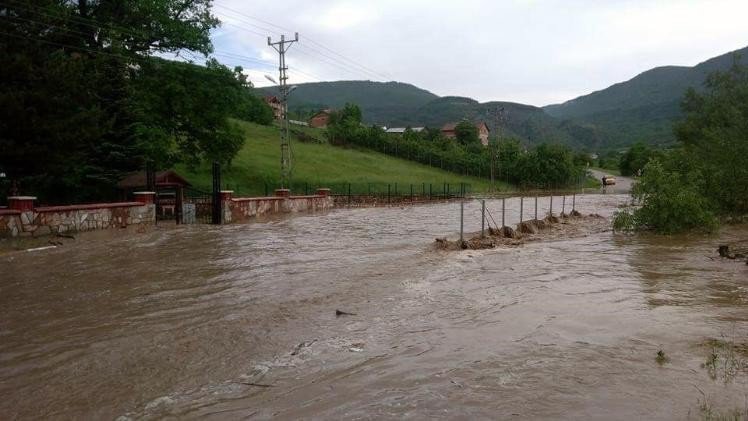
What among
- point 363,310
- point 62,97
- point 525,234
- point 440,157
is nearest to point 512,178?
point 440,157

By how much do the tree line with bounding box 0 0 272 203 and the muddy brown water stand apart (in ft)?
17.6

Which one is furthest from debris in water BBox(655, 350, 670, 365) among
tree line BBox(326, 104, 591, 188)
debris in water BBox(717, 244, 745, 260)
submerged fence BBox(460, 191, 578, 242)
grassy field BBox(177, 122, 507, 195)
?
tree line BBox(326, 104, 591, 188)

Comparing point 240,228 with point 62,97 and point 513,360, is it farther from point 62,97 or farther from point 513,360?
point 513,360

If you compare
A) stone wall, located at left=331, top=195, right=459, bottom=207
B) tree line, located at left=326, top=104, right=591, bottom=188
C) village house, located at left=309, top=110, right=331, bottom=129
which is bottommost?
stone wall, located at left=331, top=195, right=459, bottom=207

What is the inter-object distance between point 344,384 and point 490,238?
42.9 ft

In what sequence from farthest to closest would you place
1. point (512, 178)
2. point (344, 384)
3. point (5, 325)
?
point (512, 178)
point (5, 325)
point (344, 384)

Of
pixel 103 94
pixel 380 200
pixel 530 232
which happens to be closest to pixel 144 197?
pixel 103 94

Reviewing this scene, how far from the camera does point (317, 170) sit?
58031 millimetres

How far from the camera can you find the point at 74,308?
8750 millimetres

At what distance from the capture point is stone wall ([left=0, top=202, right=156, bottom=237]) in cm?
1598

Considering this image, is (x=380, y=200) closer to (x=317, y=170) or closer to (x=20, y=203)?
(x=317, y=170)

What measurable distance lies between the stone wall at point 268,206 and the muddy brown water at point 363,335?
11.6 meters

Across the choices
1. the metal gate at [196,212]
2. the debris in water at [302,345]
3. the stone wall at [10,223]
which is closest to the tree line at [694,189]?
the debris in water at [302,345]

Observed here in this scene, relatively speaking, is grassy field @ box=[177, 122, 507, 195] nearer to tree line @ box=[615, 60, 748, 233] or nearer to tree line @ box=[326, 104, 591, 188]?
tree line @ box=[326, 104, 591, 188]
